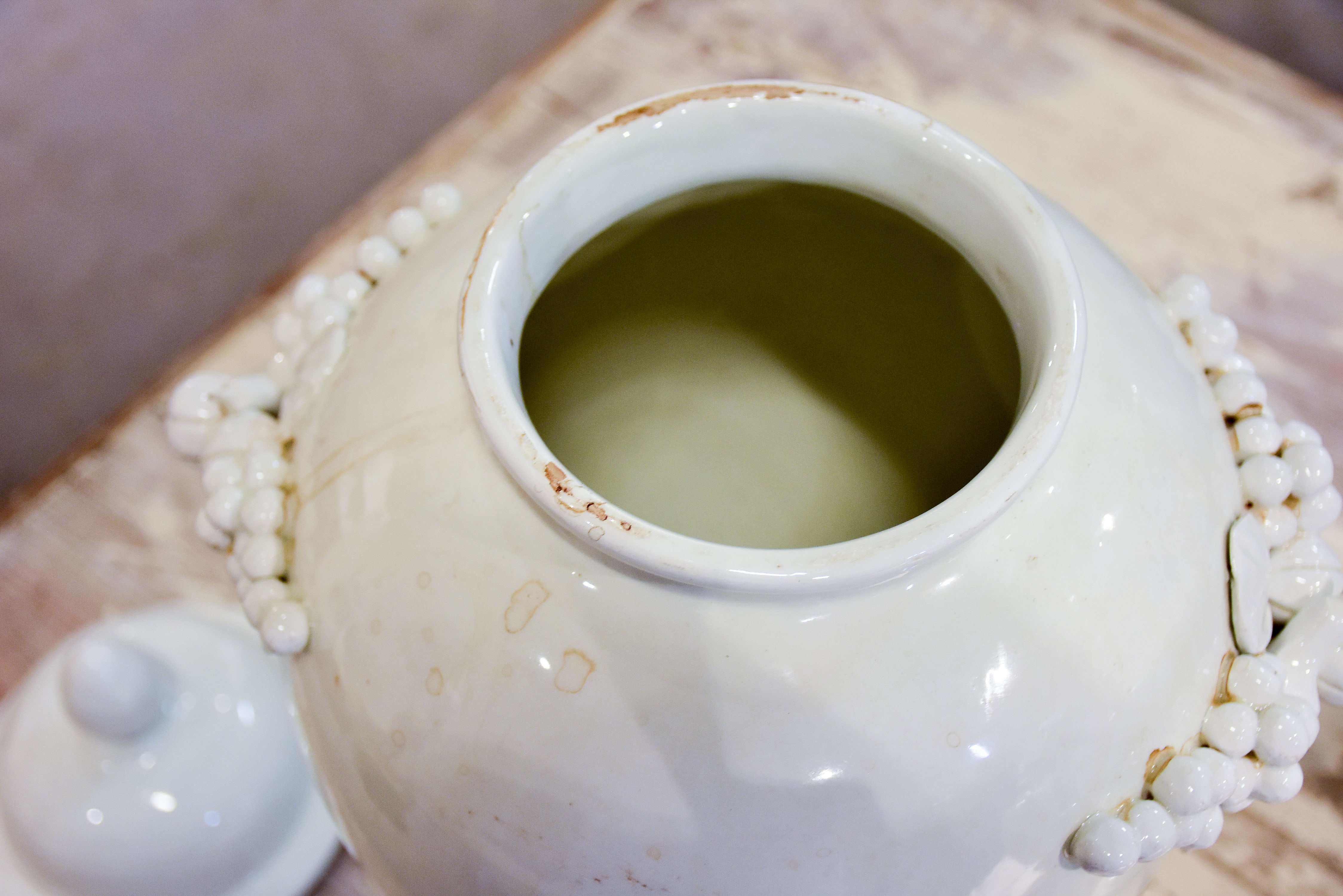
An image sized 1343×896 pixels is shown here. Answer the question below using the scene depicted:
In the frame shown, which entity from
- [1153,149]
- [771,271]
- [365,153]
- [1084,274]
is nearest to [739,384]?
[771,271]

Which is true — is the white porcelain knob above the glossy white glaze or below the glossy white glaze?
below

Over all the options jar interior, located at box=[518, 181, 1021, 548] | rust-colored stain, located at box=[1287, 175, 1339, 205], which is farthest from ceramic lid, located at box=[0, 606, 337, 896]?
rust-colored stain, located at box=[1287, 175, 1339, 205]

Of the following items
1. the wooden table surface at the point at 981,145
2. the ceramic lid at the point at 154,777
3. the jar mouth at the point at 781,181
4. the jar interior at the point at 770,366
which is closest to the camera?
the jar mouth at the point at 781,181

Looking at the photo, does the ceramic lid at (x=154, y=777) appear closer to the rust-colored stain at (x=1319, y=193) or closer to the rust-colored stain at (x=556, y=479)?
the rust-colored stain at (x=556, y=479)

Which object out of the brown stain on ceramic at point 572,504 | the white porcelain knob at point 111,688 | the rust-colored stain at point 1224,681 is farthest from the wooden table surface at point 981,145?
the brown stain on ceramic at point 572,504

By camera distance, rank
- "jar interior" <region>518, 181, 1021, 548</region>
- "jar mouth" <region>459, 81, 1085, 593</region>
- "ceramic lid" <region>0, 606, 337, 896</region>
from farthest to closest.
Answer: "ceramic lid" <region>0, 606, 337, 896</region>
"jar interior" <region>518, 181, 1021, 548</region>
"jar mouth" <region>459, 81, 1085, 593</region>

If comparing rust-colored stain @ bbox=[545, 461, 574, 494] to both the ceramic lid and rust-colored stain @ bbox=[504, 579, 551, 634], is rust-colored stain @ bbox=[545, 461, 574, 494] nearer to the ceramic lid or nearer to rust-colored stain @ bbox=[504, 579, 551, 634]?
rust-colored stain @ bbox=[504, 579, 551, 634]
